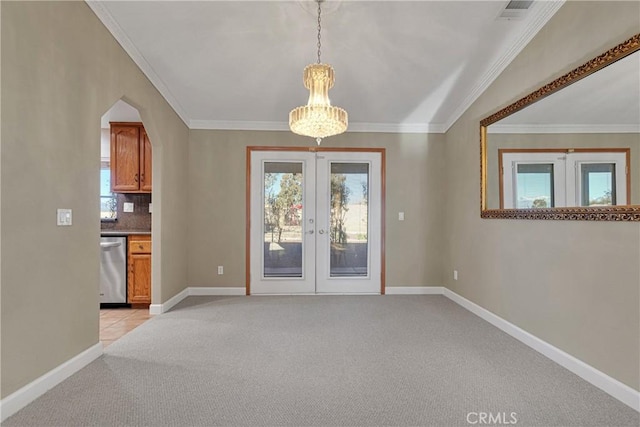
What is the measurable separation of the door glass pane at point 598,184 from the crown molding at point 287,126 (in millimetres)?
2667

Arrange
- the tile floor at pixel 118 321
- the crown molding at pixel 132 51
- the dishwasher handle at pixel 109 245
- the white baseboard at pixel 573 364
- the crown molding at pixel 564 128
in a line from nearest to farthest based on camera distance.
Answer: the white baseboard at pixel 573 364 → the crown molding at pixel 564 128 → the crown molding at pixel 132 51 → the tile floor at pixel 118 321 → the dishwasher handle at pixel 109 245

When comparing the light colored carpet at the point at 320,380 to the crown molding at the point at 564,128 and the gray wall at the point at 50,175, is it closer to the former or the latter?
the gray wall at the point at 50,175

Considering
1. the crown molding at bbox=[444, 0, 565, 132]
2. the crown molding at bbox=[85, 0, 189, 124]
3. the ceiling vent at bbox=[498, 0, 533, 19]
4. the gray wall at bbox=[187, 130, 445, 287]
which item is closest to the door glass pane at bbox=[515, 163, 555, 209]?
the crown molding at bbox=[444, 0, 565, 132]

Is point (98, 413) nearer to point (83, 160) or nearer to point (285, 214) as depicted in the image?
point (83, 160)

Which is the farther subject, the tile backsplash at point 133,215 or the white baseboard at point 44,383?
the tile backsplash at point 133,215

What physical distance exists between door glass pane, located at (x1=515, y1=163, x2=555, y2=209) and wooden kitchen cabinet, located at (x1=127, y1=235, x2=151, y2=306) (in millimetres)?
4122

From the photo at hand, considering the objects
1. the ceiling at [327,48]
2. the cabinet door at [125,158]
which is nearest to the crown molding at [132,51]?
the ceiling at [327,48]

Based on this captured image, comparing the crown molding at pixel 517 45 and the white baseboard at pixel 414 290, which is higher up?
the crown molding at pixel 517 45

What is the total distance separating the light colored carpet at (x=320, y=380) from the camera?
182cm

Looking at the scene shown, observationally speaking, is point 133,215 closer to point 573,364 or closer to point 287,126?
point 287,126

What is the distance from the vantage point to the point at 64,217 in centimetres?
217

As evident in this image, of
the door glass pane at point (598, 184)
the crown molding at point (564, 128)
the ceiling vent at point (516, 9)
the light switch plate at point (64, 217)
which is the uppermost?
the ceiling vent at point (516, 9)

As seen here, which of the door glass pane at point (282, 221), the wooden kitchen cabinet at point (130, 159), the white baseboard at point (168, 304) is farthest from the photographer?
the door glass pane at point (282, 221)

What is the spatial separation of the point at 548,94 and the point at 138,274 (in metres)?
4.66
